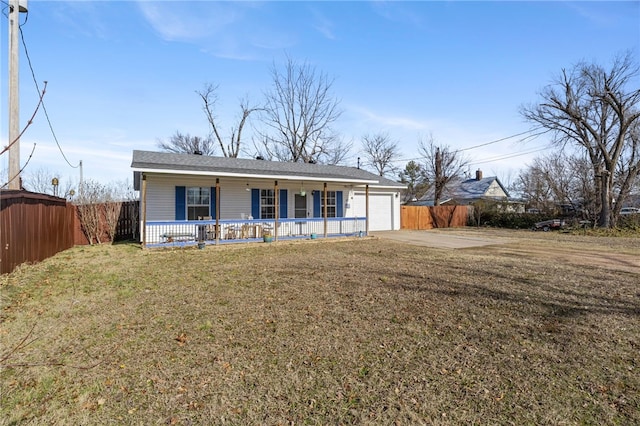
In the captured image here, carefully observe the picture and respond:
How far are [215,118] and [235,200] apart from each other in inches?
798

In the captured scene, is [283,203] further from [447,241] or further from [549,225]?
[549,225]

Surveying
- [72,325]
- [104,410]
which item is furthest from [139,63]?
[104,410]

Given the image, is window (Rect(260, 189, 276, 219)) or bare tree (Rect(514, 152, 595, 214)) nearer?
window (Rect(260, 189, 276, 219))

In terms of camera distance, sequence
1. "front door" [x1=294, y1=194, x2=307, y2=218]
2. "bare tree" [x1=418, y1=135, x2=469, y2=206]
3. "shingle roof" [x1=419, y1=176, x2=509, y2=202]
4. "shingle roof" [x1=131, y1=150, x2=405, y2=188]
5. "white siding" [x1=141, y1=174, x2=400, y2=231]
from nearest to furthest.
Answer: "shingle roof" [x1=131, y1=150, x2=405, y2=188] < "white siding" [x1=141, y1=174, x2=400, y2=231] < "front door" [x1=294, y1=194, x2=307, y2=218] < "bare tree" [x1=418, y1=135, x2=469, y2=206] < "shingle roof" [x1=419, y1=176, x2=509, y2=202]

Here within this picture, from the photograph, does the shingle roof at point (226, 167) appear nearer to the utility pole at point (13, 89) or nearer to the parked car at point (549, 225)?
the utility pole at point (13, 89)

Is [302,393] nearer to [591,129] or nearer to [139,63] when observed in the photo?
[139,63]

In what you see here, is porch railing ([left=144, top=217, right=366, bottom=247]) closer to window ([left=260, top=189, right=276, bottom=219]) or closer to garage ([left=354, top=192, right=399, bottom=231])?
window ([left=260, top=189, right=276, bottom=219])

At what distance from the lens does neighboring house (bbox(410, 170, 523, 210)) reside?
1383 inches

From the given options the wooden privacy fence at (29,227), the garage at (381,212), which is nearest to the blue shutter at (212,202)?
the wooden privacy fence at (29,227)

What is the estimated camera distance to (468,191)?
38406 millimetres

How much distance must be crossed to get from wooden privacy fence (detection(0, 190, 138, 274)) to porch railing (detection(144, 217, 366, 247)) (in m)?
2.70

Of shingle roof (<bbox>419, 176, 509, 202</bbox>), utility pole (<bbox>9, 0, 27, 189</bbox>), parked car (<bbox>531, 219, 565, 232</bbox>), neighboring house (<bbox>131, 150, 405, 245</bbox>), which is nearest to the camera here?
utility pole (<bbox>9, 0, 27, 189</bbox>)

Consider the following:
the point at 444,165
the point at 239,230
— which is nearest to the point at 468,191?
the point at 444,165

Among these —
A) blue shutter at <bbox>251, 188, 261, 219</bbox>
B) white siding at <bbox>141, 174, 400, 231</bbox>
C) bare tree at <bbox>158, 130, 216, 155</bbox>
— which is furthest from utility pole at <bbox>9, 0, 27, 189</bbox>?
bare tree at <bbox>158, 130, 216, 155</bbox>
